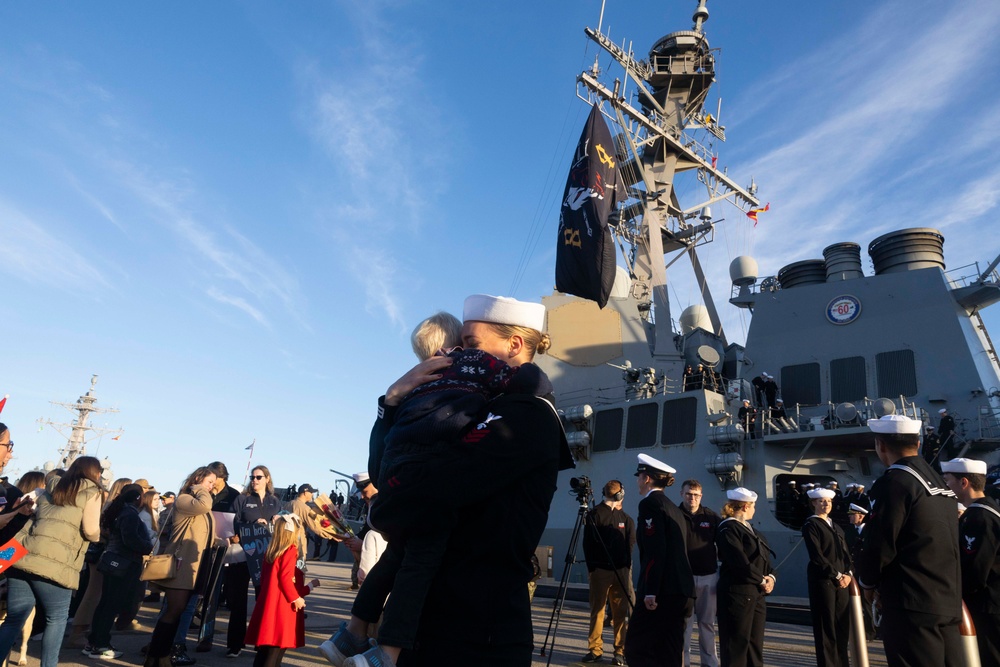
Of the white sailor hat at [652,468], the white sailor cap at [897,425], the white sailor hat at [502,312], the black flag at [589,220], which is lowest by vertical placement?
the white sailor hat at [502,312]

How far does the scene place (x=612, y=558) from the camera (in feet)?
23.3

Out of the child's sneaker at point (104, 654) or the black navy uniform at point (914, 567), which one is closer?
the black navy uniform at point (914, 567)

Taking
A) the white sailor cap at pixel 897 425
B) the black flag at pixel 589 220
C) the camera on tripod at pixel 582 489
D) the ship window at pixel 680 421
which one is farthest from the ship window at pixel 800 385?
the white sailor cap at pixel 897 425

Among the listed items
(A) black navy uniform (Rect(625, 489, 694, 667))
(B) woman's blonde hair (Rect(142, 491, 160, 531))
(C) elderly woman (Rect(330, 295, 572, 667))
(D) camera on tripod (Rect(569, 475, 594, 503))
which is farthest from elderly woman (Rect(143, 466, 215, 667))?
(C) elderly woman (Rect(330, 295, 572, 667))

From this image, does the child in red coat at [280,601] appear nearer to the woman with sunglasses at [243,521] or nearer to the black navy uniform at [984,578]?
the woman with sunglasses at [243,521]

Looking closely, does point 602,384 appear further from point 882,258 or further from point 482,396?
point 482,396

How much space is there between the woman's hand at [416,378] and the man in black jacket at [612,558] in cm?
524

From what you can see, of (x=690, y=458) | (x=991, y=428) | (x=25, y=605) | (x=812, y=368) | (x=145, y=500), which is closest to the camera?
(x=25, y=605)

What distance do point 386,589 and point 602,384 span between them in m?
15.8

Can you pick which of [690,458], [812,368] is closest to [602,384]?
[690,458]

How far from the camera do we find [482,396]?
1.90 metres

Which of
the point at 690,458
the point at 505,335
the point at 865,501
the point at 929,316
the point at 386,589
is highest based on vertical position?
the point at 929,316

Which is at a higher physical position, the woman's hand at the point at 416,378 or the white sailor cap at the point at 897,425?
the white sailor cap at the point at 897,425

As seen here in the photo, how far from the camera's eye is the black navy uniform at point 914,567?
132 inches
